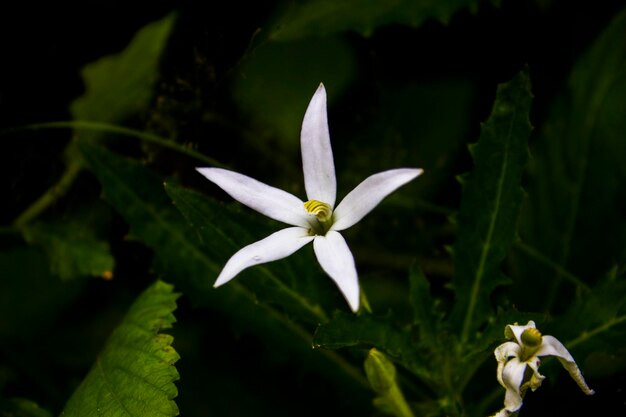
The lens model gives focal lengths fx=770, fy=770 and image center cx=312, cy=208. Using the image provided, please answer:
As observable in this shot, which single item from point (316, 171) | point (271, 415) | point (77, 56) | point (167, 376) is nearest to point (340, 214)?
point (316, 171)

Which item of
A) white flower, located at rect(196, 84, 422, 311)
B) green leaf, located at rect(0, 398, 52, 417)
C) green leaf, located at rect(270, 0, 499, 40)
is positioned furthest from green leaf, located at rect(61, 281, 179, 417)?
green leaf, located at rect(270, 0, 499, 40)

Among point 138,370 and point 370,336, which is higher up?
point 370,336

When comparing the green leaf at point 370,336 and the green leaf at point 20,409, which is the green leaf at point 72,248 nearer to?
the green leaf at point 20,409

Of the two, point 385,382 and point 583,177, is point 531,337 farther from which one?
point 583,177

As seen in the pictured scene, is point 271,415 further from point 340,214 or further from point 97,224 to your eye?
point 340,214

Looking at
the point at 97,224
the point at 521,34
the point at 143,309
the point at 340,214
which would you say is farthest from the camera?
Answer: the point at 521,34

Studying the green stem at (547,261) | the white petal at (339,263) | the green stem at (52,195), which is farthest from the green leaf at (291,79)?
the white petal at (339,263)

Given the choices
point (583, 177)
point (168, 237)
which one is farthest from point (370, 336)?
point (583, 177)
